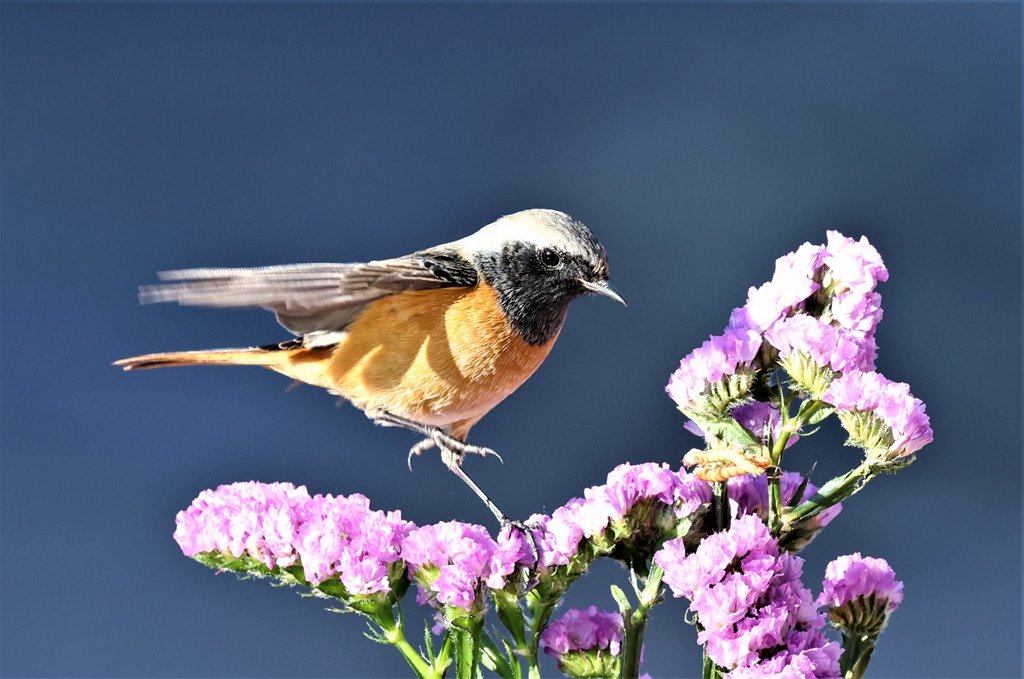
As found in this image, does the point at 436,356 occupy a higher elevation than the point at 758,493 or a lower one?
higher

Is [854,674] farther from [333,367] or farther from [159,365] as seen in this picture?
[159,365]

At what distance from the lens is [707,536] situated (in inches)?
35.9

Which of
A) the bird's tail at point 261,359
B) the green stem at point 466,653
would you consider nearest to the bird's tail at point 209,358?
the bird's tail at point 261,359

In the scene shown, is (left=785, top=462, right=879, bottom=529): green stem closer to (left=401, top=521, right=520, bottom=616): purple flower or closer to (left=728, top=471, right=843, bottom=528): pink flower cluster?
(left=728, top=471, right=843, bottom=528): pink flower cluster

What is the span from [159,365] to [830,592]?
3.20 ft

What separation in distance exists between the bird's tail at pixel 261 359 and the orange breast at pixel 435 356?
63mm

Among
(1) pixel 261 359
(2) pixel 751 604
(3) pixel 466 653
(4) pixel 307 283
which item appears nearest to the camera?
(2) pixel 751 604

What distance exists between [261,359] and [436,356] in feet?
1.03

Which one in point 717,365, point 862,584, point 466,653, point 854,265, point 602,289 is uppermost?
point 602,289

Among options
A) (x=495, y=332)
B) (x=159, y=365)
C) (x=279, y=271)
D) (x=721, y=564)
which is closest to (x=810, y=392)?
(x=721, y=564)

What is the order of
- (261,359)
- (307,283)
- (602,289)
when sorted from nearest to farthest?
(307,283) → (602,289) → (261,359)

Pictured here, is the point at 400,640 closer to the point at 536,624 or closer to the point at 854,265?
the point at 536,624

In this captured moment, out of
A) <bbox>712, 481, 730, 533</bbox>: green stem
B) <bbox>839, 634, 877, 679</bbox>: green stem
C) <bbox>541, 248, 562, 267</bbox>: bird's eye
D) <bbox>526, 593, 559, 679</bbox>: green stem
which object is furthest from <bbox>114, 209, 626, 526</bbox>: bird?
<bbox>839, 634, 877, 679</bbox>: green stem

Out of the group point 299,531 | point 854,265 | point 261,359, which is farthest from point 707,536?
point 261,359
